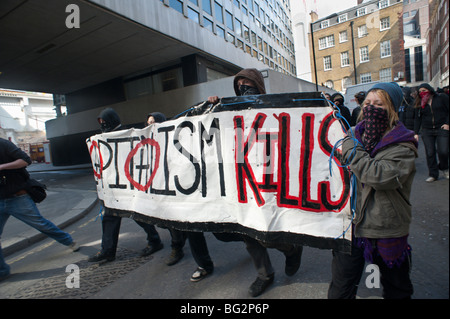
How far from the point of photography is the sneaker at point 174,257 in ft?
10.2

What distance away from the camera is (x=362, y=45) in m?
38.3

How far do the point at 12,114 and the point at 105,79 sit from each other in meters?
43.9

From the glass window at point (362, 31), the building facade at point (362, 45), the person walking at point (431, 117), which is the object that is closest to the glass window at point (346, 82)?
the building facade at point (362, 45)

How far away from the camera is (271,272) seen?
2.42 metres

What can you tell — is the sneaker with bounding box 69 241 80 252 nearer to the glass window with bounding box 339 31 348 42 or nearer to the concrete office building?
the concrete office building

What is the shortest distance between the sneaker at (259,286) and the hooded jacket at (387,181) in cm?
113

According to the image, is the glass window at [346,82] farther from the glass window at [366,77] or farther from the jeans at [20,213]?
the jeans at [20,213]

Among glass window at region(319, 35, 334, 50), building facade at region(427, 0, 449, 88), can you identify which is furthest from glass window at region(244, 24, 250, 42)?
glass window at region(319, 35, 334, 50)

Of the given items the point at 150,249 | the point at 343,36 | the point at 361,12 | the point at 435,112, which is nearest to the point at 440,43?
the point at 343,36

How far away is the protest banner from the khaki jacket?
0.65 ft

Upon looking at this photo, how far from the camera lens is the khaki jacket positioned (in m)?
1.43

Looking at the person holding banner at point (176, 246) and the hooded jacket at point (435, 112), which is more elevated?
the hooded jacket at point (435, 112)
